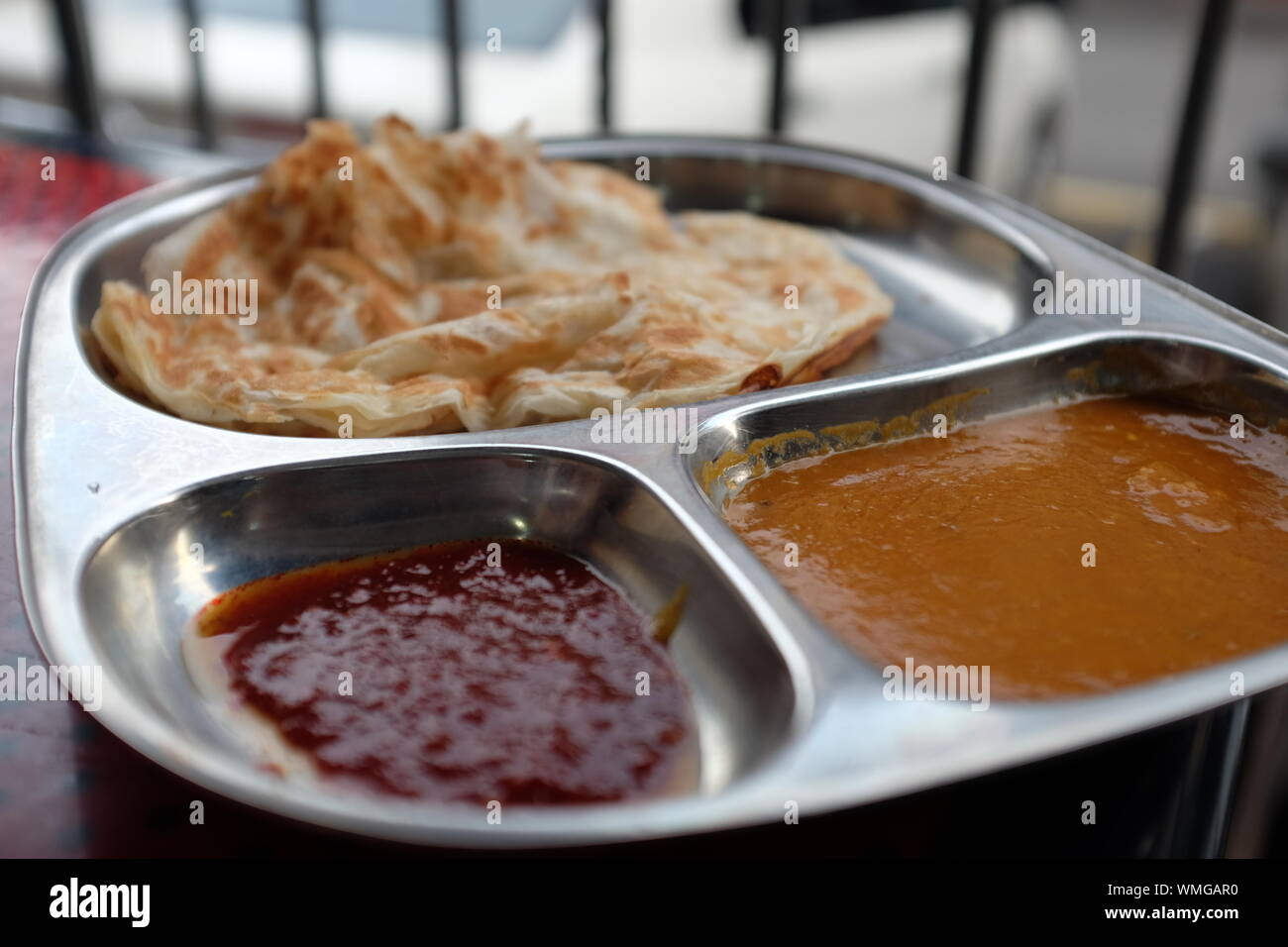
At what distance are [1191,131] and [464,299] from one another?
1576 millimetres

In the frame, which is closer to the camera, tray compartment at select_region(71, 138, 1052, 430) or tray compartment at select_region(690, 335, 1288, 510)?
tray compartment at select_region(690, 335, 1288, 510)

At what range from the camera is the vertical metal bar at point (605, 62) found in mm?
2863

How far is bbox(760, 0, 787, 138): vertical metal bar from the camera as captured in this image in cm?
268

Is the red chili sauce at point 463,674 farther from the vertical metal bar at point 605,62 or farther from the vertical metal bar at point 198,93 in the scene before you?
the vertical metal bar at point 198,93

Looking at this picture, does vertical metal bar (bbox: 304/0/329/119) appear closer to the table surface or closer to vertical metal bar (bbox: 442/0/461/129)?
vertical metal bar (bbox: 442/0/461/129)

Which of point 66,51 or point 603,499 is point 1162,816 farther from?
point 66,51

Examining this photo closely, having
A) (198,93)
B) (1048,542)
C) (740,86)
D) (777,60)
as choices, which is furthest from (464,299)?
(740,86)

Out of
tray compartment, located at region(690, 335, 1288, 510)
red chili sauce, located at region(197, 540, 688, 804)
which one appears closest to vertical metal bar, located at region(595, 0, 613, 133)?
tray compartment, located at region(690, 335, 1288, 510)

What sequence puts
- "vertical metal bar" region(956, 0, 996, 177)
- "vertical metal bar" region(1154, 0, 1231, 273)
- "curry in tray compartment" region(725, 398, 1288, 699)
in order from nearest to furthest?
"curry in tray compartment" region(725, 398, 1288, 699), "vertical metal bar" region(1154, 0, 1231, 273), "vertical metal bar" region(956, 0, 996, 177)

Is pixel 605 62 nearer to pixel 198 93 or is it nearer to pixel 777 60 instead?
pixel 777 60

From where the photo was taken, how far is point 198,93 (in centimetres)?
329

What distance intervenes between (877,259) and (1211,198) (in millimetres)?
3775

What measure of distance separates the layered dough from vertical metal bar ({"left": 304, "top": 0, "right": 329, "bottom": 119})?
1293 millimetres
